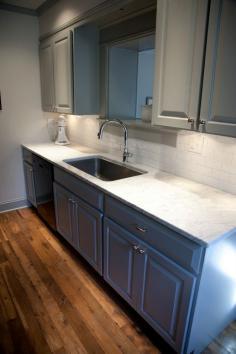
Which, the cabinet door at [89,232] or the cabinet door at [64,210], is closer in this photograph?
the cabinet door at [89,232]

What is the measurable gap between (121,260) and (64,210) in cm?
88

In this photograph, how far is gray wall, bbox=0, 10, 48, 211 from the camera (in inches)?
114

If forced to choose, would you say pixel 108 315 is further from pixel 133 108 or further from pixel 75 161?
pixel 133 108

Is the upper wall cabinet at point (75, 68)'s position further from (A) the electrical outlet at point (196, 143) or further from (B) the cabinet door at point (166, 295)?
(B) the cabinet door at point (166, 295)

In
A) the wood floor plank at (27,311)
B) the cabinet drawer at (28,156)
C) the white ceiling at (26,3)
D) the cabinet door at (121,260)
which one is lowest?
the wood floor plank at (27,311)

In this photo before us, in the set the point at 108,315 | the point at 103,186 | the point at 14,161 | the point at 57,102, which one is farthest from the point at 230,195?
the point at 14,161

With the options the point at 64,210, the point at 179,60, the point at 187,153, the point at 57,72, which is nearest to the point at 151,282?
the point at 187,153

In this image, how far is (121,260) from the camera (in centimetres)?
167

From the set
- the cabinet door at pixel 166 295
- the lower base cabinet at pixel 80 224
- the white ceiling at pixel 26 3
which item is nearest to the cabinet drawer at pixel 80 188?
the lower base cabinet at pixel 80 224

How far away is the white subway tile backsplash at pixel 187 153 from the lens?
1.62 meters

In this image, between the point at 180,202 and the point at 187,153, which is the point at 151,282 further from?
the point at 187,153

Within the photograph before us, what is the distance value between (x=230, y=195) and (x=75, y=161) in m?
1.45

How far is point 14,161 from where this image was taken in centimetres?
325

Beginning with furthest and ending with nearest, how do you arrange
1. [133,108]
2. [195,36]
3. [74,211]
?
[133,108] → [74,211] → [195,36]
